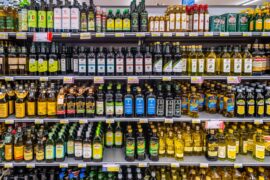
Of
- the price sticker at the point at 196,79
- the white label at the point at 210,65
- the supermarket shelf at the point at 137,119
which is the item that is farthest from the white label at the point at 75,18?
the white label at the point at 210,65

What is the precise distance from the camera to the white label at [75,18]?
2.68 m

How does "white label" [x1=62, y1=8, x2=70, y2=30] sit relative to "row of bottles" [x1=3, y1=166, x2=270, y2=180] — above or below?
above

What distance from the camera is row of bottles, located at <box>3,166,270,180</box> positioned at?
2.73 meters

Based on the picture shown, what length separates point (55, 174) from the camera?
111 inches

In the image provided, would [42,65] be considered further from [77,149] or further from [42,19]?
[77,149]

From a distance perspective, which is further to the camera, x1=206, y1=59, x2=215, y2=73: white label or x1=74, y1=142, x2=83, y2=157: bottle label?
x1=206, y1=59, x2=215, y2=73: white label

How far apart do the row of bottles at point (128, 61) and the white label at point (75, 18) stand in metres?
0.26

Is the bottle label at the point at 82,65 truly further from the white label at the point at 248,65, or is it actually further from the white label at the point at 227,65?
the white label at the point at 248,65

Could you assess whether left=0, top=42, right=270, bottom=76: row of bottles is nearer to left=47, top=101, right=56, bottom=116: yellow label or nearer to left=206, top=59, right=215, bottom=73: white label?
left=206, top=59, right=215, bottom=73: white label

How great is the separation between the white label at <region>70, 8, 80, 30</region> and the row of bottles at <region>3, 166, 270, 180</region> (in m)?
1.68

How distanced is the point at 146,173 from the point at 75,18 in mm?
2018

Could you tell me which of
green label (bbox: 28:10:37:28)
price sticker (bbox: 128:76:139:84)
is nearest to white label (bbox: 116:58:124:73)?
price sticker (bbox: 128:76:139:84)

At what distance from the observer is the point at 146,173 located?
2859 millimetres

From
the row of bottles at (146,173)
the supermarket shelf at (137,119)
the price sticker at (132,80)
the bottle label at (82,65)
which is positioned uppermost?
the bottle label at (82,65)
